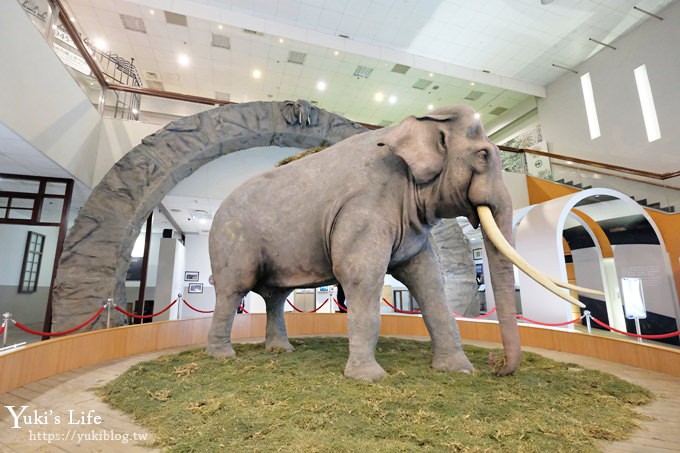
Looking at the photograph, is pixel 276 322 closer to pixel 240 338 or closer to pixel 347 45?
pixel 240 338

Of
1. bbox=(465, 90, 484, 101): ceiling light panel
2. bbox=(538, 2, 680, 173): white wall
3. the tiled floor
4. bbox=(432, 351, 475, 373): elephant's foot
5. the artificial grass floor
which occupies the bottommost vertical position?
the tiled floor

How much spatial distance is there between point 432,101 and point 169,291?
10.9m

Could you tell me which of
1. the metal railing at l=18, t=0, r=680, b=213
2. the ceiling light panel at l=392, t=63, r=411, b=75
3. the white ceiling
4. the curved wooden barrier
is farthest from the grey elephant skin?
the ceiling light panel at l=392, t=63, r=411, b=75

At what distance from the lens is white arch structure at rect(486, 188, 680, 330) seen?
516cm

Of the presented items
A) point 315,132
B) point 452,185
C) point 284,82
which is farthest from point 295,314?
point 284,82

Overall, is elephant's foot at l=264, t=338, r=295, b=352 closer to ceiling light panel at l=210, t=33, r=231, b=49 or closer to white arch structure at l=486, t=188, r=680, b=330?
white arch structure at l=486, t=188, r=680, b=330

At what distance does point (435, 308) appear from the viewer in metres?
2.72

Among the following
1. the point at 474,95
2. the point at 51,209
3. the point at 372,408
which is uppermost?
the point at 474,95

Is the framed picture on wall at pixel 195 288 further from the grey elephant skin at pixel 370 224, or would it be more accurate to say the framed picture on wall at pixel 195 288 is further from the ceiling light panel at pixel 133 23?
the grey elephant skin at pixel 370 224

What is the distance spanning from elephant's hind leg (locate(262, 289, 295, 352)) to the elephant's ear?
1867 mm

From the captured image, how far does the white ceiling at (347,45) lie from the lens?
8.66 meters

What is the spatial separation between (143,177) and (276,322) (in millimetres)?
3683

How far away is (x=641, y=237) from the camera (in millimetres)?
5324

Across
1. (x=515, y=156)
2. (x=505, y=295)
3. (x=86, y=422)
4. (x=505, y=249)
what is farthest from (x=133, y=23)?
(x=505, y=295)
